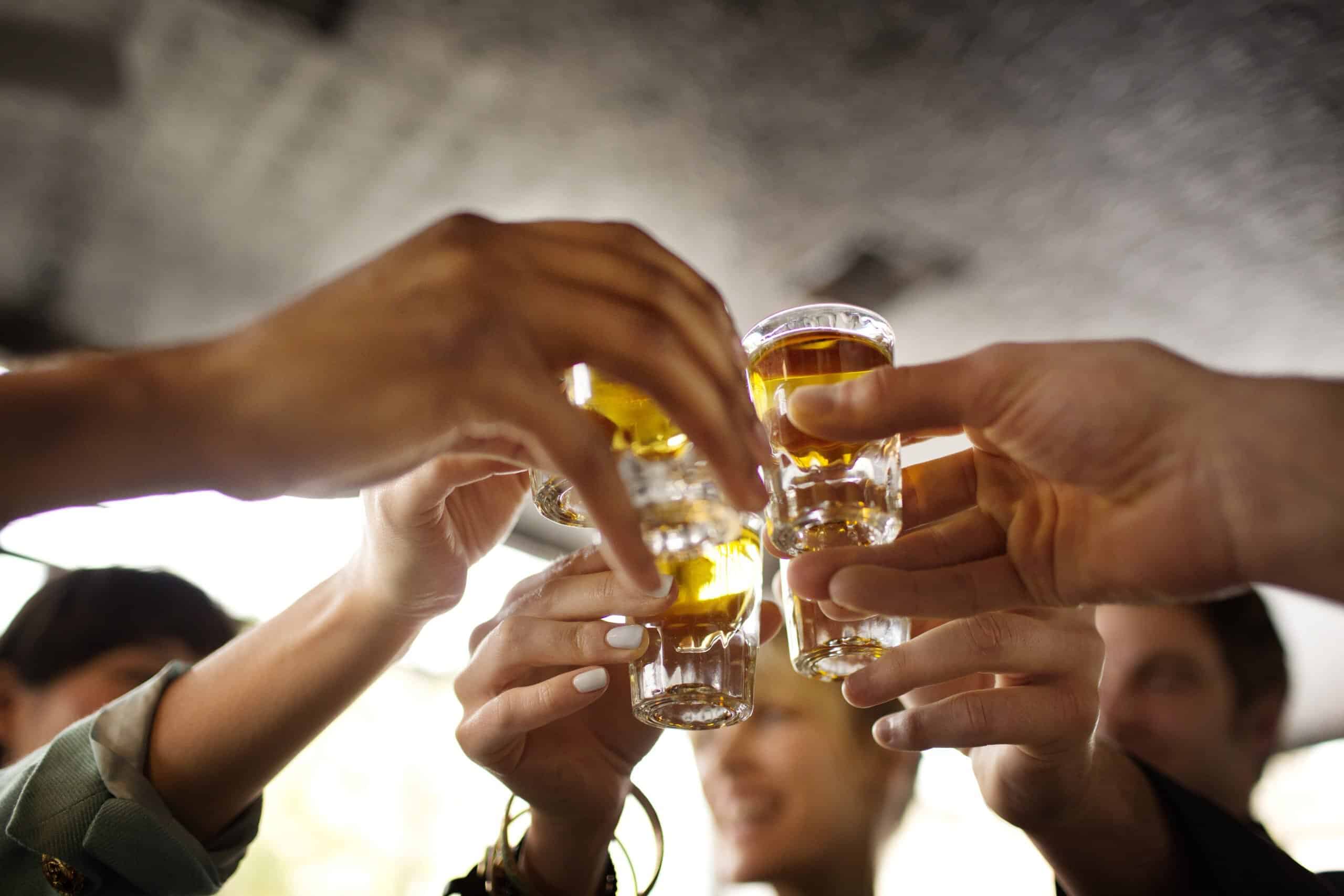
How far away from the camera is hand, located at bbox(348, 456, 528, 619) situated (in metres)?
1.13

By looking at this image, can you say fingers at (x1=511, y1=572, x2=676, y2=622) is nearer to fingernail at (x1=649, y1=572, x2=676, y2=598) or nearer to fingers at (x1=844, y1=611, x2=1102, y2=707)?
fingernail at (x1=649, y1=572, x2=676, y2=598)

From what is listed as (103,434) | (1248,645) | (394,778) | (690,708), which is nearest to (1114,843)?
(690,708)

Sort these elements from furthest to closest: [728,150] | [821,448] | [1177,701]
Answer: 1. [1177,701]
2. [728,150]
3. [821,448]

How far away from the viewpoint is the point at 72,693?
6.61ft

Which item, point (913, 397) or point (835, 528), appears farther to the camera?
point (835, 528)

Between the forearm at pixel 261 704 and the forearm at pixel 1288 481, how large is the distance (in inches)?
44.3

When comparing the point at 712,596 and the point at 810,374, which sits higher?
the point at 810,374

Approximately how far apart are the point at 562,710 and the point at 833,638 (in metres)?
0.38

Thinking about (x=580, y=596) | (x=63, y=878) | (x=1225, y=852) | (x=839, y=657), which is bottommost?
(x=1225, y=852)

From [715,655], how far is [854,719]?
1341mm

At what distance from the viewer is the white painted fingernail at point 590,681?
3.75 feet

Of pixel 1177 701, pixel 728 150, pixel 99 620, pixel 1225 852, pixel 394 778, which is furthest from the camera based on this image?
pixel 394 778

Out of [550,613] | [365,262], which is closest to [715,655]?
[550,613]

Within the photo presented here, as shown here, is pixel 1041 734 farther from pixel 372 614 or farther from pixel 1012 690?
pixel 372 614
